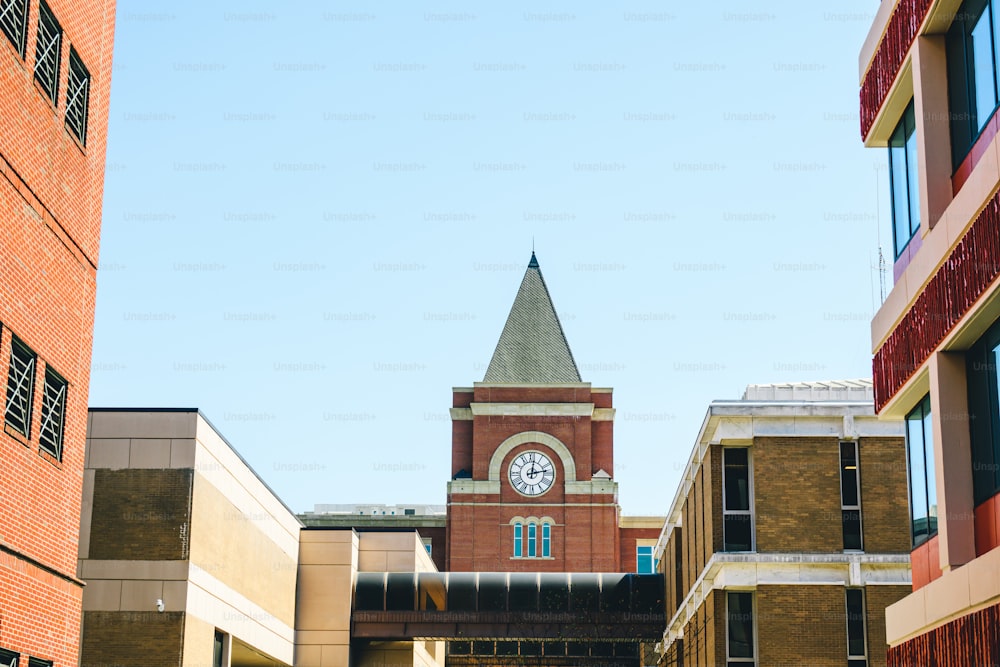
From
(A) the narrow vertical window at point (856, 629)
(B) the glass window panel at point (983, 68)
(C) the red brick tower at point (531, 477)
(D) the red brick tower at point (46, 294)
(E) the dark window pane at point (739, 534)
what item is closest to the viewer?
(B) the glass window panel at point (983, 68)

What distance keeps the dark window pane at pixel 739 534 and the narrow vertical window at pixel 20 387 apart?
17614mm

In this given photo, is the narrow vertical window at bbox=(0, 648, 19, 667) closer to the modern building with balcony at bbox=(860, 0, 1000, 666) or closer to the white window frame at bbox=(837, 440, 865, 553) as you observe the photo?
the modern building with balcony at bbox=(860, 0, 1000, 666)

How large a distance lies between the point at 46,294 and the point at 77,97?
357 centimetres

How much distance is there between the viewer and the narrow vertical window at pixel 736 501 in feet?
105

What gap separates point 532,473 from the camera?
7088 centimetres

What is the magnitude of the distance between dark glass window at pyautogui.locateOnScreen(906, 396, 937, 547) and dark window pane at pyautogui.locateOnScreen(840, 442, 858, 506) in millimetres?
11981

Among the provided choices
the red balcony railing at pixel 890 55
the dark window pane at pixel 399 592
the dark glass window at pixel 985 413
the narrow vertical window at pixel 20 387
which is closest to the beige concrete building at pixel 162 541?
the narrow vertical window at pixel 20 387

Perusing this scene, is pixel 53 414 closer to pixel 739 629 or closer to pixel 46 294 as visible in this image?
pixel 46 294

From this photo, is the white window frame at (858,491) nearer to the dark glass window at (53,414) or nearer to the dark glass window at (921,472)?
the dark glass window at (921,472)

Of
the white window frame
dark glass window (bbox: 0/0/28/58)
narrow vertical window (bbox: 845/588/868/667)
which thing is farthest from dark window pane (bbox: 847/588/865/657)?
dark glass window (bbox: 0/0/28/58)

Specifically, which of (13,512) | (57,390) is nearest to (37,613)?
(13,512)

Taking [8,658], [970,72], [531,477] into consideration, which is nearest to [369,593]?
[531,477]

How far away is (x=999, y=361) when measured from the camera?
15.9 m

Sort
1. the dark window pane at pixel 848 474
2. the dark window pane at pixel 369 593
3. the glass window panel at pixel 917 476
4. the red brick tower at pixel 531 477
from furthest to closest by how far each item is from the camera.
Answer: the red brick tower at pixel 531 477 < the dark window pane at pixel 369 593 < the dark window pane at pixel 848 474 < the glass window panel at pixel 917 476
